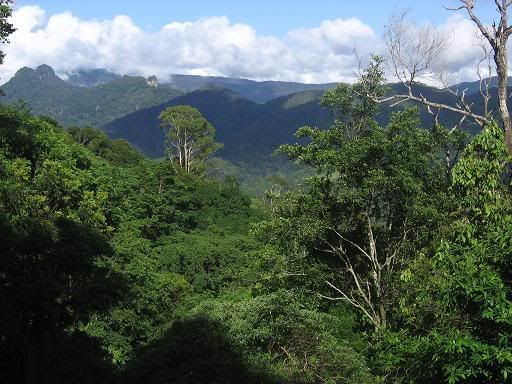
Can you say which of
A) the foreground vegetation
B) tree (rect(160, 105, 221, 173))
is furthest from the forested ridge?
tree (rect(160, 105, 221, 173))

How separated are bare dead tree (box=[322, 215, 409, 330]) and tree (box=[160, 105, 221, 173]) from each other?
38.1 metres

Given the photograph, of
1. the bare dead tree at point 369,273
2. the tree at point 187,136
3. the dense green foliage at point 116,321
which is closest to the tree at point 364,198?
the bare dead tree at point 369,273

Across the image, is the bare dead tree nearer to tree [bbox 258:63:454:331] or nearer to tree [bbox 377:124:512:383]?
tree [bbox 258:63:454:331]

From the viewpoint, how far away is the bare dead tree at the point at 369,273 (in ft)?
46.2

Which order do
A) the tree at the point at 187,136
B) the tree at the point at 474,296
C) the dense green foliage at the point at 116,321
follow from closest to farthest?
the tree at the point at 474,296, the dense green foliage at the point at 116,321, the tree at the point at 187,136

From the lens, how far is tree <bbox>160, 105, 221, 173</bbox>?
53375mm

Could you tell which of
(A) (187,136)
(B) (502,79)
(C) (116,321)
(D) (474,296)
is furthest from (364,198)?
(A) (187,136)

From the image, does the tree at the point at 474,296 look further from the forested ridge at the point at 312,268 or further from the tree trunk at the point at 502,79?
the tree trunk at the point at 502,79

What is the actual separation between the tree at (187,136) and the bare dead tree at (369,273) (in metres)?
38.1

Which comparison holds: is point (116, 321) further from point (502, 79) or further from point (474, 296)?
point (474, 296)

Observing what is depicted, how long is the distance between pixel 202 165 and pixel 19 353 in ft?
151

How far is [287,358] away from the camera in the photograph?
38.1 feet

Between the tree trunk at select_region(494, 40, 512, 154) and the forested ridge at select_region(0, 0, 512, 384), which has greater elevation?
the tree trunk at select_region(494, 40, 512, 154)

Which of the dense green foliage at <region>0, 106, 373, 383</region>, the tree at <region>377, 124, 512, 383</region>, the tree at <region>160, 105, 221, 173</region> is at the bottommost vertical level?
the dense green foliage at <region>0, 106, 373, 383</region>
